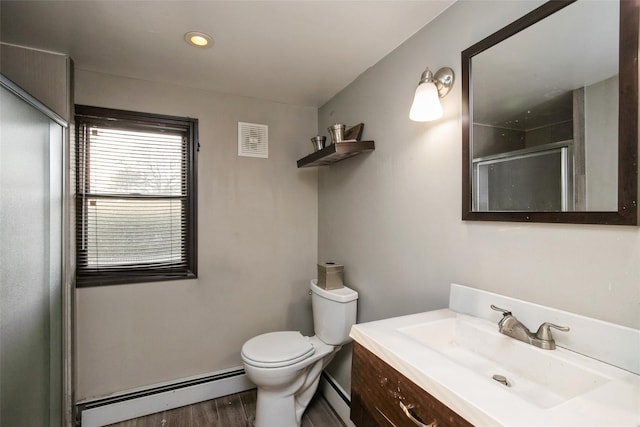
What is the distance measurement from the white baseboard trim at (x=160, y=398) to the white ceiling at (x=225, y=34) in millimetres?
2071

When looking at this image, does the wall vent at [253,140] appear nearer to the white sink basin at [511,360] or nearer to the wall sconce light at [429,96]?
the wall sconce light at [429,96]

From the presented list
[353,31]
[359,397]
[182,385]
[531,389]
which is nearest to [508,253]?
[531,389]

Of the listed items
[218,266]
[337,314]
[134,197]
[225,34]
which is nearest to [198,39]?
[225,34]

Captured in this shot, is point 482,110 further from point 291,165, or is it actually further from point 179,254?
point 179,254

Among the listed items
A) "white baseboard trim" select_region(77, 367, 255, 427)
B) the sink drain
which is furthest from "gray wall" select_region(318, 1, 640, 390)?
"white baseboard trim" select_region(77, 367, 255, 427)

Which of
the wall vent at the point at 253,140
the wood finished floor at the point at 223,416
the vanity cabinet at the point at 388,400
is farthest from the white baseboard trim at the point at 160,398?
the wall vent at the point at 253,140

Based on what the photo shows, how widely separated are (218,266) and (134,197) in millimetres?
726

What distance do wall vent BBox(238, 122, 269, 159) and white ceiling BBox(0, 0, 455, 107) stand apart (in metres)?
0.36

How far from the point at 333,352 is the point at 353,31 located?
1840mm

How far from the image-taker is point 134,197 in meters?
2.02

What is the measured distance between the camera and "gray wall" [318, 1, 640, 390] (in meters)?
0.86

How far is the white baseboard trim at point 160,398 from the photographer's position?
6.13 feet

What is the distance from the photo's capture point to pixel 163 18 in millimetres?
1371

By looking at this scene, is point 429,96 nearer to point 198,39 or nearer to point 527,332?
point 527,332
